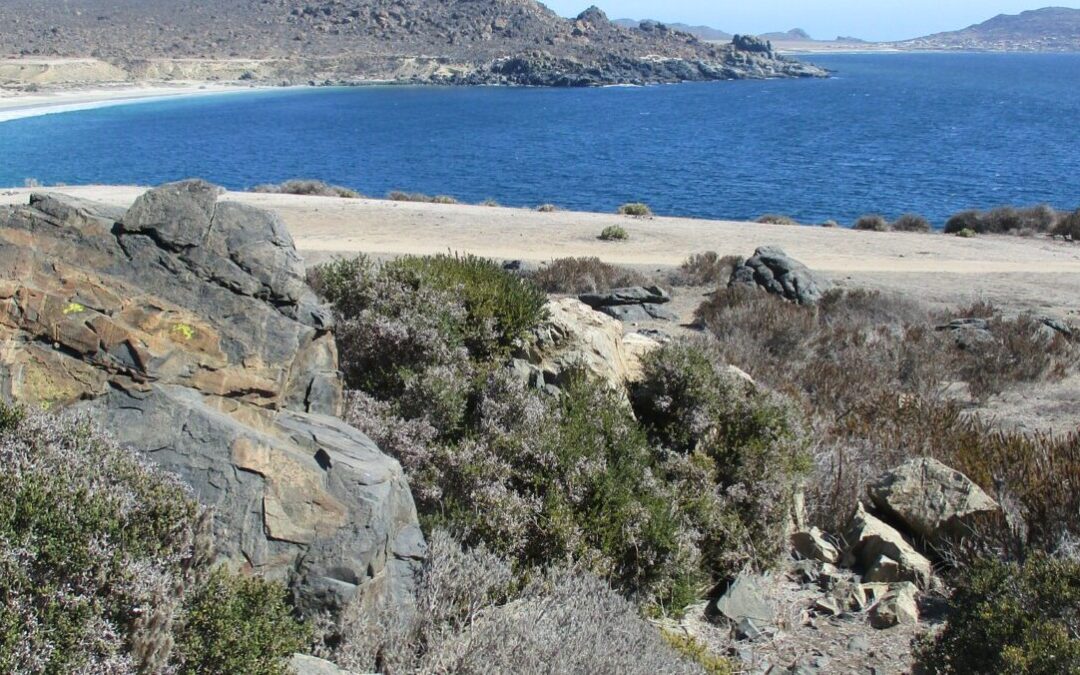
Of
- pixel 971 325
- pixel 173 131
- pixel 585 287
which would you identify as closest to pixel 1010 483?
pixel 971 325

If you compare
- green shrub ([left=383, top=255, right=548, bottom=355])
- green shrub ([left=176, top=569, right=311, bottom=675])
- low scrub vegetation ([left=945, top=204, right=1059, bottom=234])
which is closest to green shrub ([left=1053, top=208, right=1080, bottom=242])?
low scrub vegetation ([left=945, top=204, right=1059, bottom=234])

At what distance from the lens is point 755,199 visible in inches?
1614

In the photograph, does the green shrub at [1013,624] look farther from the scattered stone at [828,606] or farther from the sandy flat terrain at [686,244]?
the sandy flat terrain at [686,244]

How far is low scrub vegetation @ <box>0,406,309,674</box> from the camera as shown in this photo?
281cm

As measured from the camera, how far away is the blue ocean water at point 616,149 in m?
42.8

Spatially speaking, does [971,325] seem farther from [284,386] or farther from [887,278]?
[284,386]

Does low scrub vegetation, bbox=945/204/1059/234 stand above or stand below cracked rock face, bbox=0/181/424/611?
below

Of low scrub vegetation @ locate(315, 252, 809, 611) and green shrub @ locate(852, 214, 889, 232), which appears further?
green shrub @ locate(852, 214, 889, 232)

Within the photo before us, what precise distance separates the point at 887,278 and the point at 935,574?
42.7ft

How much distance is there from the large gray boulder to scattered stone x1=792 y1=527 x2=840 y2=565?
28.1 ft

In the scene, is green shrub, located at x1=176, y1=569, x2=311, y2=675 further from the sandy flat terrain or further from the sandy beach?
the sandy beach

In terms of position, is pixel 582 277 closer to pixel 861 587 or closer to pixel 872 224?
pixel 861 587

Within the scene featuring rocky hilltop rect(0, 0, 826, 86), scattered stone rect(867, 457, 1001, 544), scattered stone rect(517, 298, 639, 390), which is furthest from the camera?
rocky hilltop rect(0, 0, 826, 86)

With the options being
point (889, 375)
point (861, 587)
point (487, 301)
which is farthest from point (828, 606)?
point (889, 375)
